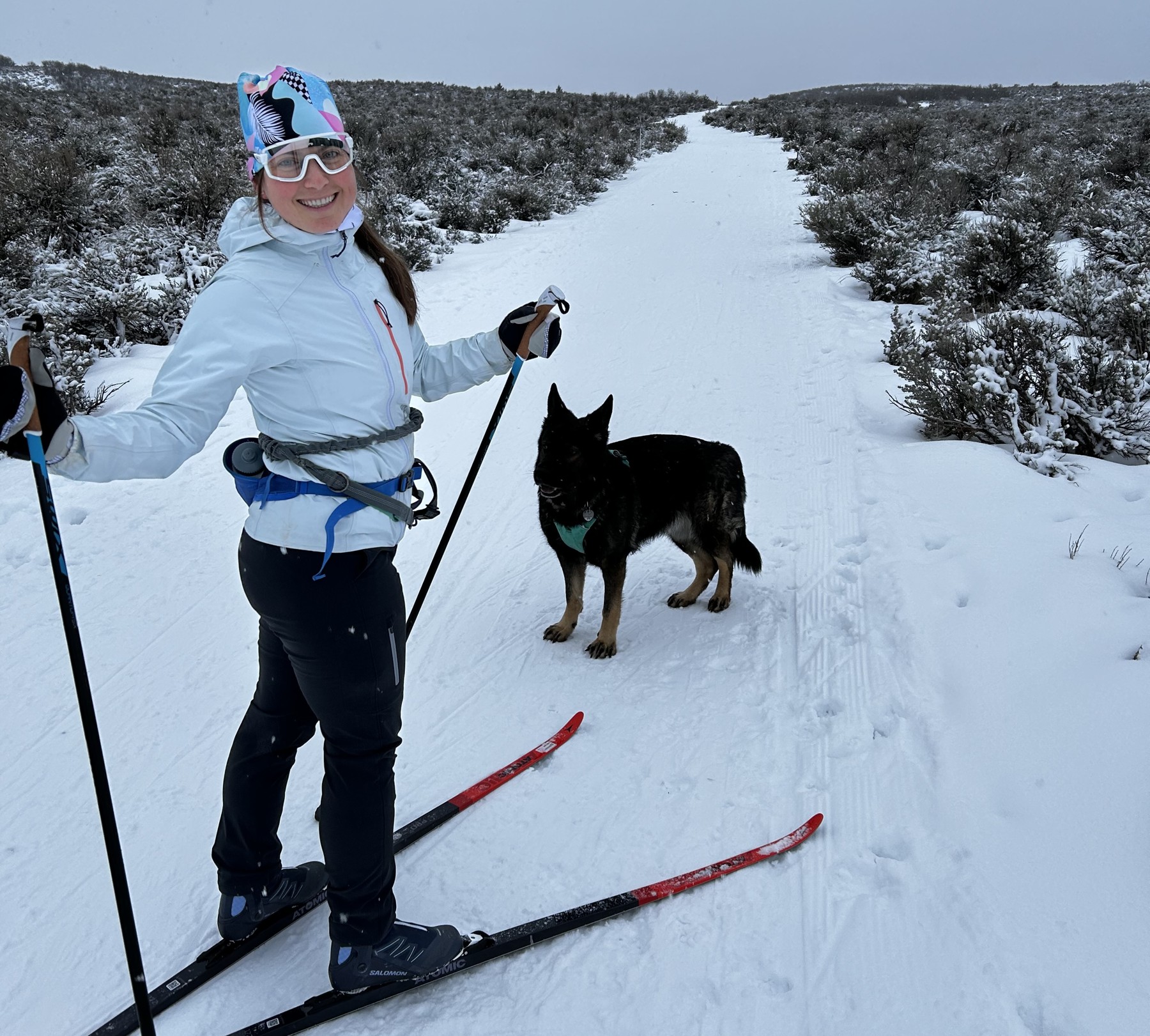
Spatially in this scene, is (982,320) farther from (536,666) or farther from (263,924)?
(263,924)

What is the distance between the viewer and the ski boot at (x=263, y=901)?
216 centimetres

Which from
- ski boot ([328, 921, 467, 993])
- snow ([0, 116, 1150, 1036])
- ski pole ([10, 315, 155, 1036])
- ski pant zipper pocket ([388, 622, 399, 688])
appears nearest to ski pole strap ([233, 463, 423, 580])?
ski pant zipper pocket ([388, 622, 399, 688])

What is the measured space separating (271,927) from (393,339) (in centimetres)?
177

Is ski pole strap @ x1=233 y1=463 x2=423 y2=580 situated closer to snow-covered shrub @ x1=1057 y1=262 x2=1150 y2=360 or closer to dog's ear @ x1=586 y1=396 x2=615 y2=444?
dog's ear @ x1=586 y1=396 x2=615 y2=444

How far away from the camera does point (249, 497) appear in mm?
1840

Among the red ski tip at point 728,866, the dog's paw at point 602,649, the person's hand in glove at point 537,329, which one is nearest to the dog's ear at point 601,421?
the person's hand in glove at point 537,329

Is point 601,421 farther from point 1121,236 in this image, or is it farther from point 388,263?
point 1121,236

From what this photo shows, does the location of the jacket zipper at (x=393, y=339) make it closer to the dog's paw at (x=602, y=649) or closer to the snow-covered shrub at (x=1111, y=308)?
the dog's paw at (x=602, y=649)

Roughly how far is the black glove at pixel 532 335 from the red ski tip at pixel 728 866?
5.70 ft

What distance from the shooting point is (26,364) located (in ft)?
4.61

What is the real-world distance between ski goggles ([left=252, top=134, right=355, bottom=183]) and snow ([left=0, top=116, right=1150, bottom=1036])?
213cm

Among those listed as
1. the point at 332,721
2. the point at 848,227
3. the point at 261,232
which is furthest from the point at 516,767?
the point at 848,227

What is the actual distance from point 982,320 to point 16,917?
705 cm

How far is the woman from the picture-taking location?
161 centimetres
